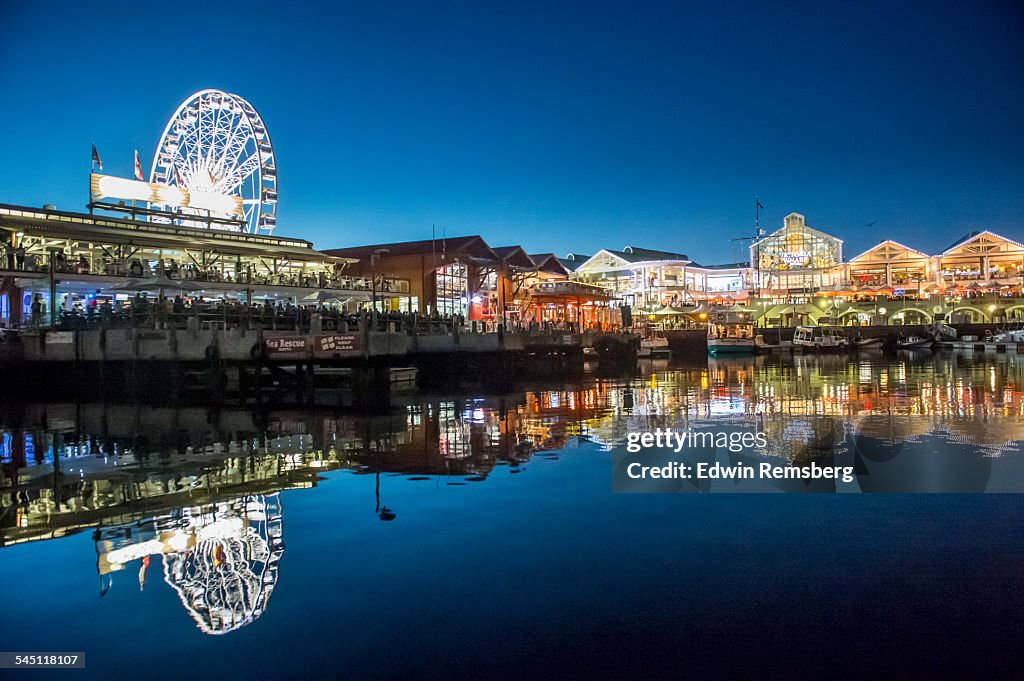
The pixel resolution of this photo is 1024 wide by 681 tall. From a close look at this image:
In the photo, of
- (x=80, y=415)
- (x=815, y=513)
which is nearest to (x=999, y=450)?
(x=815, y=513)

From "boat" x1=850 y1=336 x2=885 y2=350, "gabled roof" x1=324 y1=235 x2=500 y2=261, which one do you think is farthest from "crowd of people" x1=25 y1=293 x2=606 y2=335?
"boat" x1=850 y1=336 x2=885 y2=350

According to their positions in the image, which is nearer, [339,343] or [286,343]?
[286,343]

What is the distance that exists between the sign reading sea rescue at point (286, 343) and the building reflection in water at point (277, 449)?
5.77m

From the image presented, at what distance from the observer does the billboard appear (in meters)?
40.6

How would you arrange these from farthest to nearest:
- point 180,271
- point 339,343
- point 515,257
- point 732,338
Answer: point 732,338, point 515,257, point 180,271, point 339,343

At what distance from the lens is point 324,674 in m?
4.85

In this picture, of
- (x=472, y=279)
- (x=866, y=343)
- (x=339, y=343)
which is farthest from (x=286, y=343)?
(x=866, y=343)

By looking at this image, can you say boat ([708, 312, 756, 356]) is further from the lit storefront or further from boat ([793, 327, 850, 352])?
the lit storefront

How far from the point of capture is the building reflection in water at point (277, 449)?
292 inches

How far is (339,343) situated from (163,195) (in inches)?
811

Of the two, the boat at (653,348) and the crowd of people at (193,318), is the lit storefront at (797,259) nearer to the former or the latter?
the boat at (653,348)

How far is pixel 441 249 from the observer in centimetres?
5309

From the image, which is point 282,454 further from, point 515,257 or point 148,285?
point 515,257

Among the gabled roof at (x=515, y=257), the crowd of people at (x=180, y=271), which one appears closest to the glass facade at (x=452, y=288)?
the gabled roof at (x=515, y=257)
